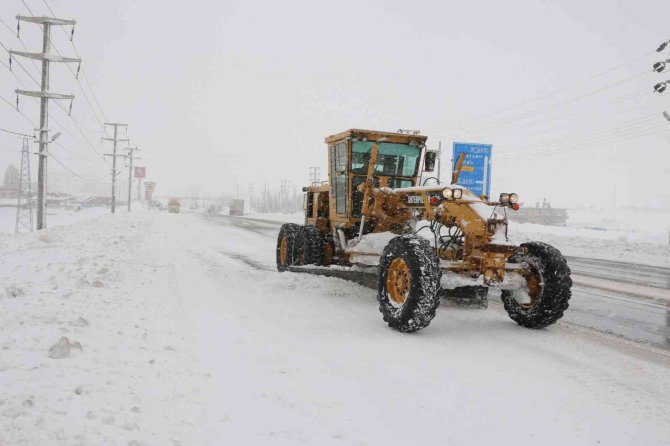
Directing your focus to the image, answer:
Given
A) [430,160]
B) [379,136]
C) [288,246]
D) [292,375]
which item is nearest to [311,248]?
[288,246]

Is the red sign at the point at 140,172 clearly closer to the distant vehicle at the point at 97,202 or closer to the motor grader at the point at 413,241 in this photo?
the distant vehicle at the point at 97,202

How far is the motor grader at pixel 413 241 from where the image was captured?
17.9 feet

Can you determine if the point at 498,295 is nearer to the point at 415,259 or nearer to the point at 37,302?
the point at 415,259

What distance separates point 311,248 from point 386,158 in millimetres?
2022

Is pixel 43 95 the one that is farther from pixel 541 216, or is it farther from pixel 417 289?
pixel 541 216

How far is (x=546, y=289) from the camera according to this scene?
18.5ft

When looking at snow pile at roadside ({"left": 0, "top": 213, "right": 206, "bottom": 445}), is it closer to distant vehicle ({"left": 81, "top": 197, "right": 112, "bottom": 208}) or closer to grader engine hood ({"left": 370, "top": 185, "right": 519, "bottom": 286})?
grader engine hood ({"left": 370, "top": 185, "right": 519, "bottom": 286})

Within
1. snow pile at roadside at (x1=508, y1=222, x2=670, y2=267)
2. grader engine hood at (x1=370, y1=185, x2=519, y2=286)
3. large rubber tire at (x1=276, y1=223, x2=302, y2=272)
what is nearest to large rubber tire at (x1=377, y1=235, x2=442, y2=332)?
grader engine hood at (x1=370, y1=185, x2=519, y2=286)

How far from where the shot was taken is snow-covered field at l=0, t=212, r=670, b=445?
2.89 m

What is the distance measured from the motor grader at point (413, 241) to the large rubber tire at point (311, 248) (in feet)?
0.06

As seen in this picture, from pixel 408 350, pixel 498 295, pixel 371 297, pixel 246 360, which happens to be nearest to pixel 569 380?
pixel 408 350

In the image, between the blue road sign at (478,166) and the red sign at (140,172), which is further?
the red sign at (140,172)

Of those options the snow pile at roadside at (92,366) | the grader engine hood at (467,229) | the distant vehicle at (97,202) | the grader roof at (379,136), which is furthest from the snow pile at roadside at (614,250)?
the distant vehicle at (97,202)

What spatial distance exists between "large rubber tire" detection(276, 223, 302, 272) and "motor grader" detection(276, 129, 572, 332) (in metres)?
0.03
